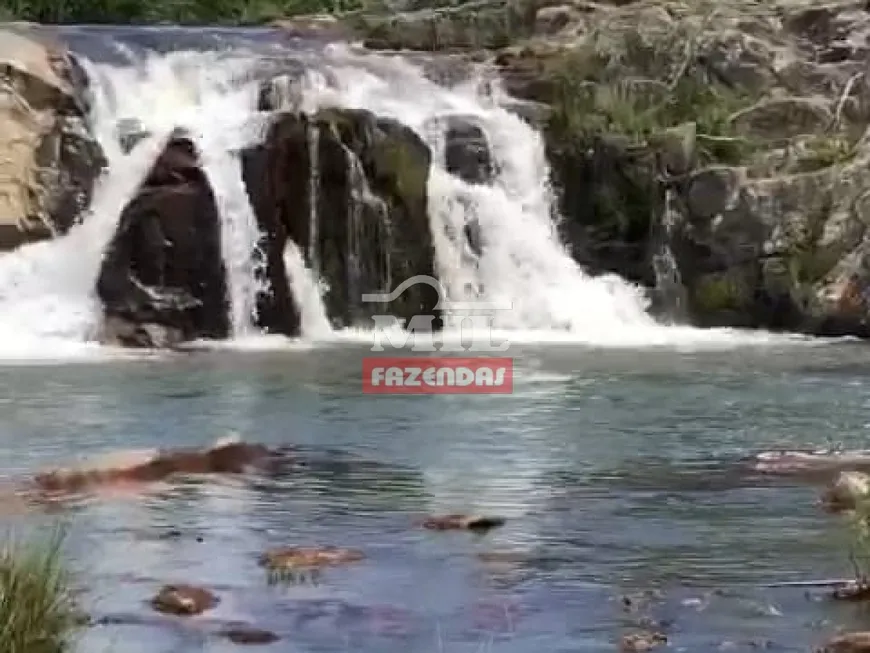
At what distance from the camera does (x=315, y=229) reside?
695 inches

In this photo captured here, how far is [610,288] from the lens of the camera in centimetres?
1852

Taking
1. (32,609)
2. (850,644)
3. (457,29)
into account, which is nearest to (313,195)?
(457,29)

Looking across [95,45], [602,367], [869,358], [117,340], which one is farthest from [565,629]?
[95,45]

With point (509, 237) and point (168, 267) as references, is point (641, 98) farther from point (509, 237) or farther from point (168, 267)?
point (168, 267)

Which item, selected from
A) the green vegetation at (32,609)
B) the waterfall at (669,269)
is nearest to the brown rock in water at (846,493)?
the green vegetation at (32,609)

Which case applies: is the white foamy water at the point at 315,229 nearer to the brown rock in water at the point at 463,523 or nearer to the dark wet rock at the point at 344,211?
the dark wet rock at the point at 344,211

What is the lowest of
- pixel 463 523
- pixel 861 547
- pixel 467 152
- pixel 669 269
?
pixel 463 523

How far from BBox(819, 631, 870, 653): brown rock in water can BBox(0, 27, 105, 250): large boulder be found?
42.4 ft

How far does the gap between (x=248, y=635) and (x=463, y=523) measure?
208cm

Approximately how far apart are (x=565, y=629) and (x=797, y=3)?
16210 mm

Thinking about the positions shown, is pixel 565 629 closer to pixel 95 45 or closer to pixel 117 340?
pixel 117 340

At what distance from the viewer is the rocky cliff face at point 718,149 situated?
58.2 feet

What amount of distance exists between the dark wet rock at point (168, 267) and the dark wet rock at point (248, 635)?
33.6 ft

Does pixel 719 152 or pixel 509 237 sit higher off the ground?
pixel 719 152
